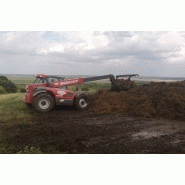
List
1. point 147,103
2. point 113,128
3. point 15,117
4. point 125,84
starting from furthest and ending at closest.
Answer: point 125,84
point 147,103
point 15,117
point 113,128

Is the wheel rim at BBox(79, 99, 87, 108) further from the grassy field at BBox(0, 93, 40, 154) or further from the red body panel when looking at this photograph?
the grassy field at BBox(0, 93, 40, 154)

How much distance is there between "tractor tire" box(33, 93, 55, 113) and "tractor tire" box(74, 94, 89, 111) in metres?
1.25

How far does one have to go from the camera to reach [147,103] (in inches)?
319

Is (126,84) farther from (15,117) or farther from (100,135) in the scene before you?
(15,117)

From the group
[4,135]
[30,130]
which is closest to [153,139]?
[30,130]

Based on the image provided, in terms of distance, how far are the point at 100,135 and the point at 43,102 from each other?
392 centimetres

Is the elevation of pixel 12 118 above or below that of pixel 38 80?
below

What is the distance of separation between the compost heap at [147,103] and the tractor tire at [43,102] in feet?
7.09

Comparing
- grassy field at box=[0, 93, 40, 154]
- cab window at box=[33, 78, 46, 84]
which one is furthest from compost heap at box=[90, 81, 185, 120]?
grassy field at box=[0, 93, 40, 154]

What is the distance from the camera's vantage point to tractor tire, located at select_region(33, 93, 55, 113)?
7.95 m

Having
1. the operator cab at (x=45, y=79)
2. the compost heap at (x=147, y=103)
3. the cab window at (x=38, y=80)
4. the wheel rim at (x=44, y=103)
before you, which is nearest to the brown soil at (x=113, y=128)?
the compost heap at (x=147, y=103)

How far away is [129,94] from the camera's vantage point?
31.6 feet

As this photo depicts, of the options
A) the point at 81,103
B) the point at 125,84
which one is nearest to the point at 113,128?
the point at 81,103

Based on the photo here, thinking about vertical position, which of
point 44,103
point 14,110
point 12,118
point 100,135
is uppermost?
point 44,103
